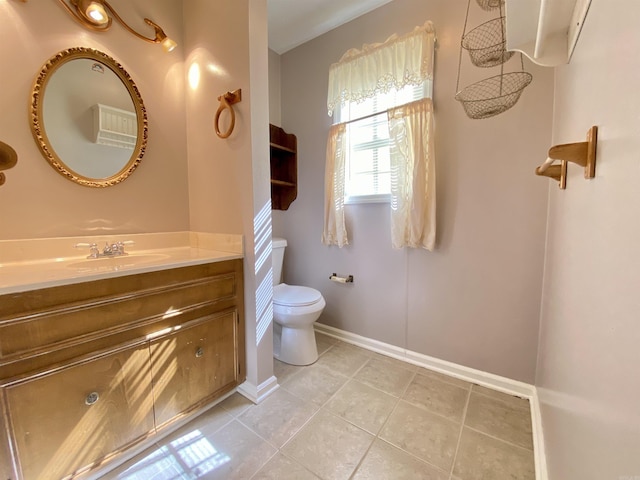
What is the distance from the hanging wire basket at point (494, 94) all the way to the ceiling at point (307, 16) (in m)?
0.97

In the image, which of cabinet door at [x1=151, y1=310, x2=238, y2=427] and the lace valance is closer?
cabinet door at [x1=151, y1=310, x2=238, y2=427]

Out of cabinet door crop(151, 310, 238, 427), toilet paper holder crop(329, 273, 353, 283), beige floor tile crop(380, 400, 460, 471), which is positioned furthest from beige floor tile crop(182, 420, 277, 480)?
toilet paper holder crop(329, 273, 353, 283)

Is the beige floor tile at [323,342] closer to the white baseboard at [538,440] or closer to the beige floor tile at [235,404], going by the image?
the beige floor tile at [235,404]

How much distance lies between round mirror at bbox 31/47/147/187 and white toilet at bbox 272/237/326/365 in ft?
4.15

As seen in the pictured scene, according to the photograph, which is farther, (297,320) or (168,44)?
(297,320)

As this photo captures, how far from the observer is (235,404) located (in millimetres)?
1426

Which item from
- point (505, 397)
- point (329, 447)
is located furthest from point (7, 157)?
point (505, 397)

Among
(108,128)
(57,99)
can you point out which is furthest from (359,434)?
(57,99)

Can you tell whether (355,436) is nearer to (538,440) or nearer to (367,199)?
(538,440)

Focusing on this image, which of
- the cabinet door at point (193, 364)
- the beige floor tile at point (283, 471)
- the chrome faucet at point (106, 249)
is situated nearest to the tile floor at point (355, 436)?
the beige floor tile at point (283, 471)

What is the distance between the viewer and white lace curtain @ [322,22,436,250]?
1.58 meters

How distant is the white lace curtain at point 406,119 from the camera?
1.58m

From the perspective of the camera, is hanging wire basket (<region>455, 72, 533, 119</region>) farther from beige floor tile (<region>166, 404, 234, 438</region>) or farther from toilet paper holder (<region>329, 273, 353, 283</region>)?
beige floor tile (<region>166, 404, 234, 438</region>)

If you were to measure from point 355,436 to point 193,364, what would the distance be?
0.88 metres
